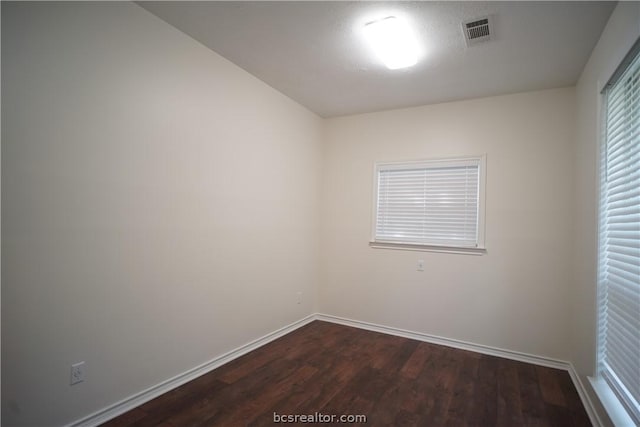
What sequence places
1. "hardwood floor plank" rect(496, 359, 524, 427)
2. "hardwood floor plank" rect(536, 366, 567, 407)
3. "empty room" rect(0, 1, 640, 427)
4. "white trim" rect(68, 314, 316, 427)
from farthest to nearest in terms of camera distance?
"hardwood floor plank" rect(536, 366, 567, 407)
"hardwood floor plank" rect(496, 359, 524, 427)
"white trim" rect(68, 314, 316, 427)
"empty room" rect(0, 1, 640, 427)

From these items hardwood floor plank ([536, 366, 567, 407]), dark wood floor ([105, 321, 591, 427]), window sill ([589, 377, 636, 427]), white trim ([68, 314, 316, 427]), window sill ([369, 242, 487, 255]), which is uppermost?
window sill ([369, 242, 487, 255])

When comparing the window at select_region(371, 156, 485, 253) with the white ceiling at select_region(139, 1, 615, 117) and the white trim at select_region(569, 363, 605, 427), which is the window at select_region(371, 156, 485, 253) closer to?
the white ceiling at select_region(139, 1, 615, 117)

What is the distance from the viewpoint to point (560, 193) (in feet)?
9.98

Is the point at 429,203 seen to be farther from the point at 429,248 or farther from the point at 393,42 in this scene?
the point at 393,42

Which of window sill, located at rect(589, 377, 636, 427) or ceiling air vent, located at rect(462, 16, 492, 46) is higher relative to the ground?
ceiling air vent, located at rect(462, 16, 492, 46)

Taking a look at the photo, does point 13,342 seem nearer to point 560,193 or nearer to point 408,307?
point 408,307

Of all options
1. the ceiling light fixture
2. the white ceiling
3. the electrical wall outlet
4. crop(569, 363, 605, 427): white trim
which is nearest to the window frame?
crop(569, 363, 605, 427): white trim

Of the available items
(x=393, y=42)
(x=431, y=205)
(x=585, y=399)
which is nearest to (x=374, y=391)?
(x=585, y=399)

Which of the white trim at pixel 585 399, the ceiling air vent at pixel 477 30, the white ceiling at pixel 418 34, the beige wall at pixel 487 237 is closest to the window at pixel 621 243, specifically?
the white trim at pixel 585 399

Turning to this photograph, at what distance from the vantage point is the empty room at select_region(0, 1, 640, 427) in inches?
69.1

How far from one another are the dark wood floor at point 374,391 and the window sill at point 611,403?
29 cm

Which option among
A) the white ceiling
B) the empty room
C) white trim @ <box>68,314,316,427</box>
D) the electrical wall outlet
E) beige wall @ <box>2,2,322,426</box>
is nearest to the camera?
beige wall @ <box>2,2,322,426</box>

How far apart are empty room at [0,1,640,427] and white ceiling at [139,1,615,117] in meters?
0.02

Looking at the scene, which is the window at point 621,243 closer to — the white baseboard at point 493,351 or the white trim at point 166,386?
the white baseboard at point 493,351
